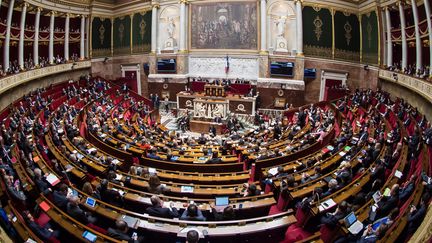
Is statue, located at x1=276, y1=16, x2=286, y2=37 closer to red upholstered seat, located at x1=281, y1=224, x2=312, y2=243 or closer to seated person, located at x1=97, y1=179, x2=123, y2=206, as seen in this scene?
red upholstered seat, located at x1=281, y1=224, x2=312, y2=243

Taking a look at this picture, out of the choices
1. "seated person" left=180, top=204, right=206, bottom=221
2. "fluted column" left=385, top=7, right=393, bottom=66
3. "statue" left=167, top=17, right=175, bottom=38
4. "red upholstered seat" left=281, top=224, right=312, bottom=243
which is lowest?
"red upholstered seat" left=281, top=224, right=312, bottom=243

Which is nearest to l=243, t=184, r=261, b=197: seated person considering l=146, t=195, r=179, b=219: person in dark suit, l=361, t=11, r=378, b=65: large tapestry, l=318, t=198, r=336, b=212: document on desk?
l=318, t=198, r=336, b=212: document on desk

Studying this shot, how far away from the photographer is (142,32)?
2569 cm

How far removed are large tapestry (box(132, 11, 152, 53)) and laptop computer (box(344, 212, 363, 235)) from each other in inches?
923

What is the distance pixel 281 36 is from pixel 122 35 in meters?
14.6

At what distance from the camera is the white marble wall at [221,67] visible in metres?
22.9

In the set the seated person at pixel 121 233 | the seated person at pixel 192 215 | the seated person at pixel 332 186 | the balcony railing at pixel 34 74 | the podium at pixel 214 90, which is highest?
the balcony railing at pixel 34 74

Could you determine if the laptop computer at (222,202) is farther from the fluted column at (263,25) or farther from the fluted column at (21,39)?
the fluted column at (263,25)

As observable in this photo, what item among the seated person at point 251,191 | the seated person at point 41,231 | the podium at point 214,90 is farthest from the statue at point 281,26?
the seated person at point 41,231

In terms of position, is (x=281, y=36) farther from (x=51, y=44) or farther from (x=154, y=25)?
(x=51, y=44)

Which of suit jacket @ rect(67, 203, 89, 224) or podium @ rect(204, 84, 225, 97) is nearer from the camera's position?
suit jacket @ rect(67, 203, 89, 224)

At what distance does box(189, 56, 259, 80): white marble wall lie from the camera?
22.9 meters

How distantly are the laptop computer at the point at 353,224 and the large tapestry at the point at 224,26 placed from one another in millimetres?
19126

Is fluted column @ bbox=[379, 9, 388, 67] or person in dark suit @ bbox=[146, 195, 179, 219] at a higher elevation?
fluted column @ bbox=[379, 9, 388, 67]
